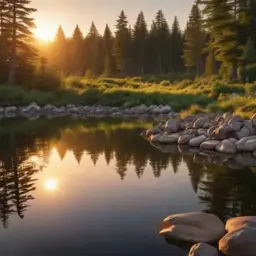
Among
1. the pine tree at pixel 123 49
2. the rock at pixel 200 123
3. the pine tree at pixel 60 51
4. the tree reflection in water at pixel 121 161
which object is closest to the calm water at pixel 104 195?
the tree reflection in water at pixel 121 161

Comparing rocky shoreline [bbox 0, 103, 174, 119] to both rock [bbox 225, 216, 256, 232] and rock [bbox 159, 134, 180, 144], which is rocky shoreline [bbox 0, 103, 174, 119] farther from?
rock [bbox 225, 216, 256, 232]

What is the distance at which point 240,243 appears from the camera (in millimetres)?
6152

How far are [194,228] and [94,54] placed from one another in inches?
2558

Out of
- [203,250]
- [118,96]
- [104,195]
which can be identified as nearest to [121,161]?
[104,195]

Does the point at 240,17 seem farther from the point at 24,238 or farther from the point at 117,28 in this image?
the point at 24,238

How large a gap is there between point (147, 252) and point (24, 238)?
84.8 inches

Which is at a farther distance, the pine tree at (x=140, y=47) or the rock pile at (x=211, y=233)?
the pine tree at (x=140, y=47)

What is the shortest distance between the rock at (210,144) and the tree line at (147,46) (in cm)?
2192

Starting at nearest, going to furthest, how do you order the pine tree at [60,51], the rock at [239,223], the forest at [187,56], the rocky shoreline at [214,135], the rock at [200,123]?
→ the rock at [239,223] → the rocky shoreline at [214,135] → the rock at [200,123] → the forest at [187,56] → the pine tree at [60,51]

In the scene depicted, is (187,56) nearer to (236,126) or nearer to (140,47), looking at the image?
(140,47)

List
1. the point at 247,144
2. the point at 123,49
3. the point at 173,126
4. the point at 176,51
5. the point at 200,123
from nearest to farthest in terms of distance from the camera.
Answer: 1. the point at 247,144
2. the point at 200,123
3. the point at 173,126
4. the point at 123,49
5. the point at 176,51

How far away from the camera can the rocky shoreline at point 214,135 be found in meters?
14.5

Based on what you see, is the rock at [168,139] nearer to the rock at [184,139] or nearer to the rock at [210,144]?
the rock at [184,139]

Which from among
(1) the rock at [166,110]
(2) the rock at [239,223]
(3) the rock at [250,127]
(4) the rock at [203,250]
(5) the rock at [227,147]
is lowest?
(4) the rock at [203,250]
